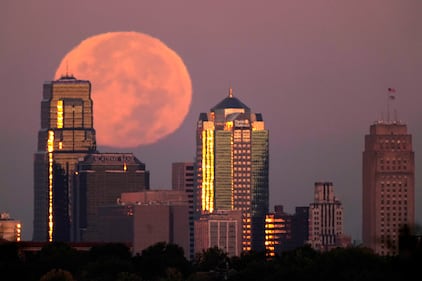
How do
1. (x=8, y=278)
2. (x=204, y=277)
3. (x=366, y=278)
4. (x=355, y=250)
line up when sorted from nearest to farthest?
(x=366, y=278), (x=8, y=278), (x=355, y=250), (x=204, y=277)

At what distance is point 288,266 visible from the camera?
185000 millimetres

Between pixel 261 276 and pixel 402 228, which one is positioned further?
pixel 261 276

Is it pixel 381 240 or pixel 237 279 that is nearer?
pixel 381 240

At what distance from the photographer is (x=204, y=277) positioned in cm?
19438

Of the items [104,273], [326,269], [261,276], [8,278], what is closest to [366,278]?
[326,269]

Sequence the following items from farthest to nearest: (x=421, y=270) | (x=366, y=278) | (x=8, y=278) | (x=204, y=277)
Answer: (x=204, y=277), (x=8, y=278), (x=366, y=278), (x=421, y=270)

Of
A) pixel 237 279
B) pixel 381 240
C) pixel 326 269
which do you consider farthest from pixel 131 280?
pixel 381 240

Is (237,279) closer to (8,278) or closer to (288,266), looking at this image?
(288,266)

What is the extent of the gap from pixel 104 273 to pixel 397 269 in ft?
362

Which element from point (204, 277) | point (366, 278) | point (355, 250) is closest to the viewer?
point (366, 278)

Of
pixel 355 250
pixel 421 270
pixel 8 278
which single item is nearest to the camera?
pixel 421 270

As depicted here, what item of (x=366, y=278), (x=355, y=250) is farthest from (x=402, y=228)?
(x=355, y=250)

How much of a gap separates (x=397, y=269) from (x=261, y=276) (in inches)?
3923

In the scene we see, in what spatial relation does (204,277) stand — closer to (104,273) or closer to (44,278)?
(104,273)
